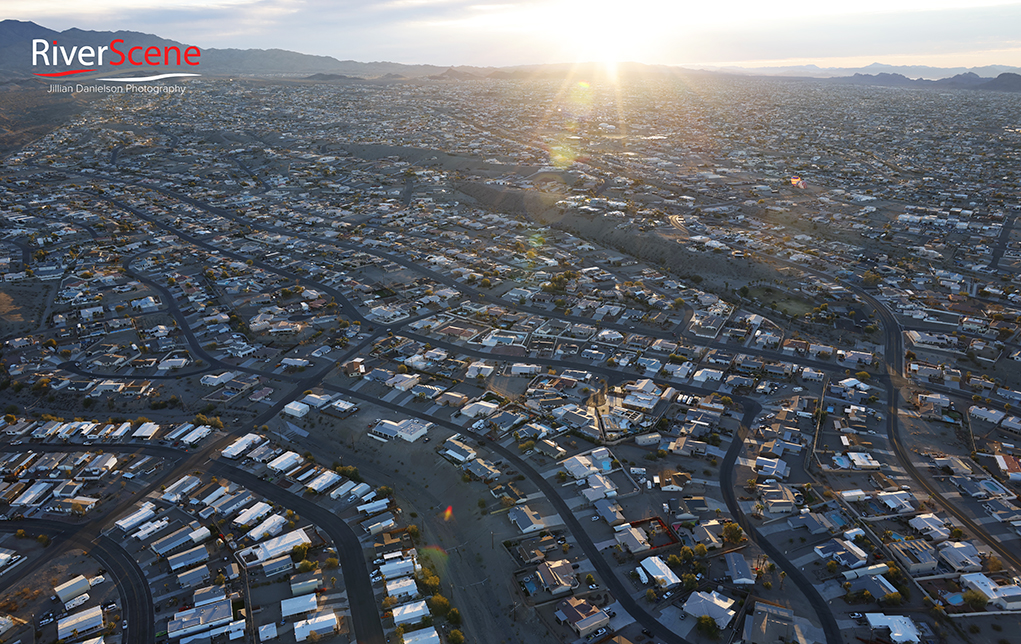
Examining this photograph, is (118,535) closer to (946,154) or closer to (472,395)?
(472,395)

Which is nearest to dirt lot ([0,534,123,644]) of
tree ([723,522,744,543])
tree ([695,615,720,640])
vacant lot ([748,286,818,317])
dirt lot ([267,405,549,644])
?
dirt lot ([267,405,549,644])

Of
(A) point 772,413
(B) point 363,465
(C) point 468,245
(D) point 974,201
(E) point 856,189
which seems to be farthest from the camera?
(E) point 856,189

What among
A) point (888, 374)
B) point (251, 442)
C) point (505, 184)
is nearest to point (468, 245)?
point (505, 184)

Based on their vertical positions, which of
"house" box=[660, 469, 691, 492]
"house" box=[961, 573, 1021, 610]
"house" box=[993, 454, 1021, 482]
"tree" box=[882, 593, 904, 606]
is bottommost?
"tree" box=[882, 593, 904, 606]

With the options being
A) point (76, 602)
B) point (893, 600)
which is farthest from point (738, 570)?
point (76, 602)

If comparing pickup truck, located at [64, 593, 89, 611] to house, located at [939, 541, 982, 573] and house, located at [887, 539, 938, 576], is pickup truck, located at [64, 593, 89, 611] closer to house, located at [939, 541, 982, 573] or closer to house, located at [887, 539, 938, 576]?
house, located at [887, 539, 938, 576]

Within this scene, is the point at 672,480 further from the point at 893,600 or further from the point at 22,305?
the point at 22,305
